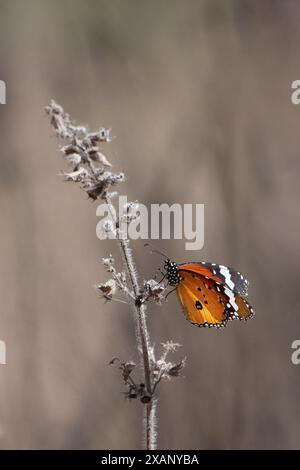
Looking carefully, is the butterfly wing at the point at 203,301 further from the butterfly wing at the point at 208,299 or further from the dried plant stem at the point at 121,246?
the dried plant stem at the point at 121,246

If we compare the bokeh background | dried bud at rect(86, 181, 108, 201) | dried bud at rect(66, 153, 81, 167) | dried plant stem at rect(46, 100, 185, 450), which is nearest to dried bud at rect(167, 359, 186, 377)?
dried plant stem at rect(46, 100, 185, 450)

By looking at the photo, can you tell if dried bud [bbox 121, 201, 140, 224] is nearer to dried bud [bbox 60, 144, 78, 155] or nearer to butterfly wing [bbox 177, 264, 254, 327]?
dried bud [bbox 60, 144, 78, 155]

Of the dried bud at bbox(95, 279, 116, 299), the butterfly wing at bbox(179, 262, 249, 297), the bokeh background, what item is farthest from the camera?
the bokeh background

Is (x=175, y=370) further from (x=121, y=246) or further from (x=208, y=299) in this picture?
(x=208, y=299)

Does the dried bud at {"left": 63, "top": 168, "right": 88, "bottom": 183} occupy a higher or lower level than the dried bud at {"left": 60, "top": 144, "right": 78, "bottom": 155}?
lower

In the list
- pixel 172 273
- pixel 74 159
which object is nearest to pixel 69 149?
pixel 74 159

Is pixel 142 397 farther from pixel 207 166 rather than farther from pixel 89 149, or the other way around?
pixel 207 166

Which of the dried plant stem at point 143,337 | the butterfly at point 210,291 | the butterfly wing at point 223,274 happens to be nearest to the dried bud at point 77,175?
the dried plant stem at point 143,337
